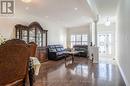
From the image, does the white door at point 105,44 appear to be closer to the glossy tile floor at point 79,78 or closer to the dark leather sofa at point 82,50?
the dark leather sofa at point 82,50

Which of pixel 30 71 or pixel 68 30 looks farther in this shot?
pixel 68 30

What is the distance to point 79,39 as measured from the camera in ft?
Answer: 40.1

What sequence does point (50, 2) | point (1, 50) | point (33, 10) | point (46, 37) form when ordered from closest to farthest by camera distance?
1. point (1, 50)
2. point (50, 2)
3. point (33, 10)
4. point (46, 37)

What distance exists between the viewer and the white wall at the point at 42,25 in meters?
6.38

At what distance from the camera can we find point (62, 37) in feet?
38.6

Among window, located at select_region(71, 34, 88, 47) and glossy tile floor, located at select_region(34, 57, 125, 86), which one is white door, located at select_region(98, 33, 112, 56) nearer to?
window, located at select_region(71, 34, 88, 47)

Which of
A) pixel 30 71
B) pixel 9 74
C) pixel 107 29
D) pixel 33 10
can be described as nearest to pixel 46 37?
pixel 33 10

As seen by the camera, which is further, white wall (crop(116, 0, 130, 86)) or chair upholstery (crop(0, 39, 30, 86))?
white wall (crop(116, 0, 130, 86))

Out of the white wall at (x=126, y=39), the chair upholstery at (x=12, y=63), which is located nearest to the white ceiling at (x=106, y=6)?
the white wall at (x=126, y=39)

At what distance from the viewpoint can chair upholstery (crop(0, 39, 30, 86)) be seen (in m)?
1.32

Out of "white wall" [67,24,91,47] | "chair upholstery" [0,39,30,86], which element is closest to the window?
"white wall" [67,24,91,47]

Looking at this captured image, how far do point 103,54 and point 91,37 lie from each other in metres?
2.00

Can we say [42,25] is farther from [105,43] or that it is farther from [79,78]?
[105,43]

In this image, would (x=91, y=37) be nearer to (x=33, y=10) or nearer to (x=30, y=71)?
(x=33, y=10)
